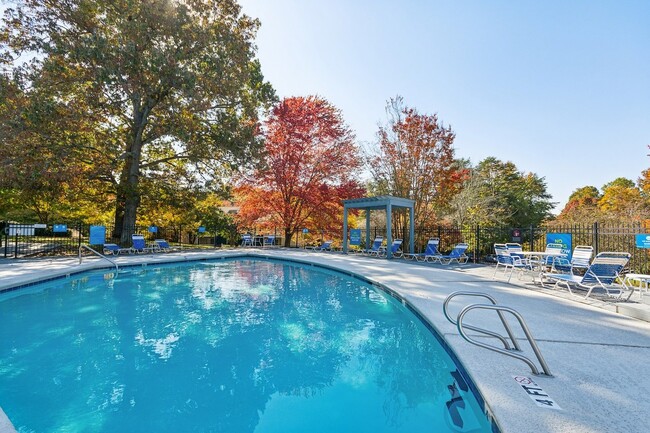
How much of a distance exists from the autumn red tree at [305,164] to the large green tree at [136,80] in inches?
68.5

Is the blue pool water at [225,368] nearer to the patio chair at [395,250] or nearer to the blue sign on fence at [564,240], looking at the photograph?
the blue sign on fence at [564,240]

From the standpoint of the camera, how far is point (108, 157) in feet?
49.3

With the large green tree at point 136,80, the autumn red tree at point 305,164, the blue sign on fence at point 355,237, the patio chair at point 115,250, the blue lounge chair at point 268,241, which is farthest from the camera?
the blue lounge chair at point 268,241

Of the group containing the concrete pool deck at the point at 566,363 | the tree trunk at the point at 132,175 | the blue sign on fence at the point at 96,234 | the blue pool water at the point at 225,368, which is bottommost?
the blue pool water at the point at 225,368

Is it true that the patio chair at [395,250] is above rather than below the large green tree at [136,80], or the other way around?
below

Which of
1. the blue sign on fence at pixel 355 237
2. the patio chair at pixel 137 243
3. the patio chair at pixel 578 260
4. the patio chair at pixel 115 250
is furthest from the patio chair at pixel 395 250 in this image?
the patio chair at pixel 115 250

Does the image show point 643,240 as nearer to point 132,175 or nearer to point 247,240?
point 132,175

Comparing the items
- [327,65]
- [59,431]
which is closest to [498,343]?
[59,431]

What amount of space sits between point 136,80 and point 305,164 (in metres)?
8.76

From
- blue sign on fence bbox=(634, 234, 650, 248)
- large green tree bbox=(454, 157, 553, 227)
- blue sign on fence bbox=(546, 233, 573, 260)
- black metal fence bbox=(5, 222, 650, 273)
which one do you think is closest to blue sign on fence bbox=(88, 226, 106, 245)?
black metal fence bbox=(5, 222, 650, 273)

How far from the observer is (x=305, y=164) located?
18234mm

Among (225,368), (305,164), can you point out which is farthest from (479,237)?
(225,368)

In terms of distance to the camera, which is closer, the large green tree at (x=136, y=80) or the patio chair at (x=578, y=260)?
the patio chair at (x=578, y=260)

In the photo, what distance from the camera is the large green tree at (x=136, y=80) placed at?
12.4m
